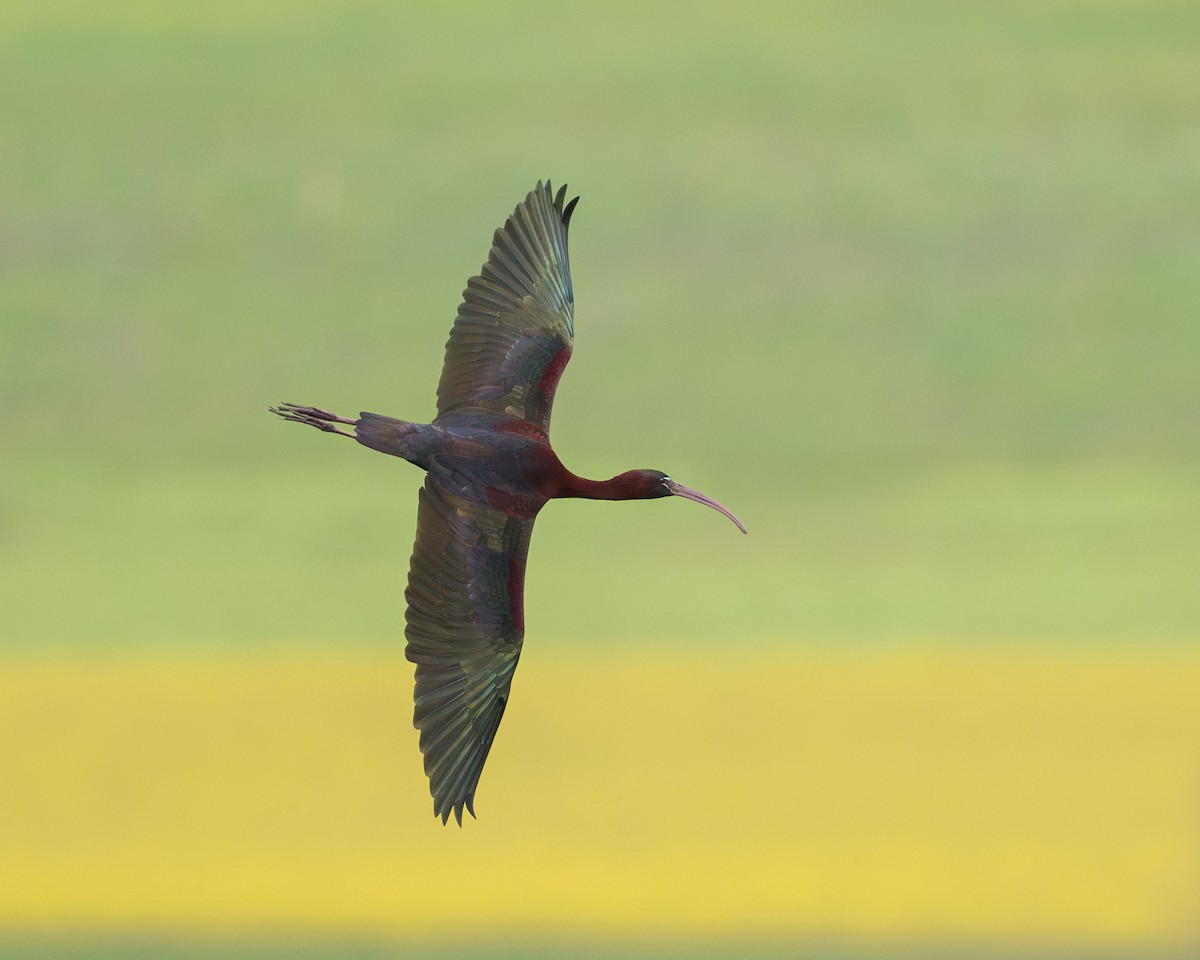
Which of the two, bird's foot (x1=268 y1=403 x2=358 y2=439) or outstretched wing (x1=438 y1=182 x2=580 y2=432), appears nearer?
bird's foot (x1=268 y1=403 x2=358 y2=439)

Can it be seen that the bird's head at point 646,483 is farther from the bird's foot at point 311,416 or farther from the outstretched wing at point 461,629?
the bird's foot at point 311,416

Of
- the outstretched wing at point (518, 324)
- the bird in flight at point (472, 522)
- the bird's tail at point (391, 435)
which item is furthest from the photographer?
the outstretched wing at point (518, 324)

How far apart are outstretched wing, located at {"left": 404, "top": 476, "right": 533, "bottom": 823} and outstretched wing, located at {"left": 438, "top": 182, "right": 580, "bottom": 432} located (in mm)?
639

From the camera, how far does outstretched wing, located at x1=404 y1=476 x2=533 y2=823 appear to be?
32.8ft

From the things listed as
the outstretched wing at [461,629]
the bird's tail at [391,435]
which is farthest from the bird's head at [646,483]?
the bird's tail at [391,435]

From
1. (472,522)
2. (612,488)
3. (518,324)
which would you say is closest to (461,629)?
(472,522)

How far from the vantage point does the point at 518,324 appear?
10.5m

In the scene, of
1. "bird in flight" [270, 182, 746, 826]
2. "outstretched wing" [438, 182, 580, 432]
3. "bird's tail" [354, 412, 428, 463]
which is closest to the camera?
"bird's tail" [354, 412, 428, 463]

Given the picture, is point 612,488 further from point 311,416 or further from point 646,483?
point 311,416

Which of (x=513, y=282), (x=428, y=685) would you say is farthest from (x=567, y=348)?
(x=428, y=685)

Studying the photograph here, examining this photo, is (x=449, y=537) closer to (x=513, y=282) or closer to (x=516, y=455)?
(x=516, y=455)

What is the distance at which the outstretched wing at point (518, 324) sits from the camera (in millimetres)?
10336

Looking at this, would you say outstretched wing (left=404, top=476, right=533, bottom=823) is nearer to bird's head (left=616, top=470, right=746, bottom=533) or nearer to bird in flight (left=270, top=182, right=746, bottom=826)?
bird in flight (left=270, top=182, right=746, bottom=826)

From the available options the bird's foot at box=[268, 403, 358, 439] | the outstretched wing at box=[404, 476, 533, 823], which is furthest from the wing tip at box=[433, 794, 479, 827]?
the bird's foot at box=[268, 403, 358, 439]
